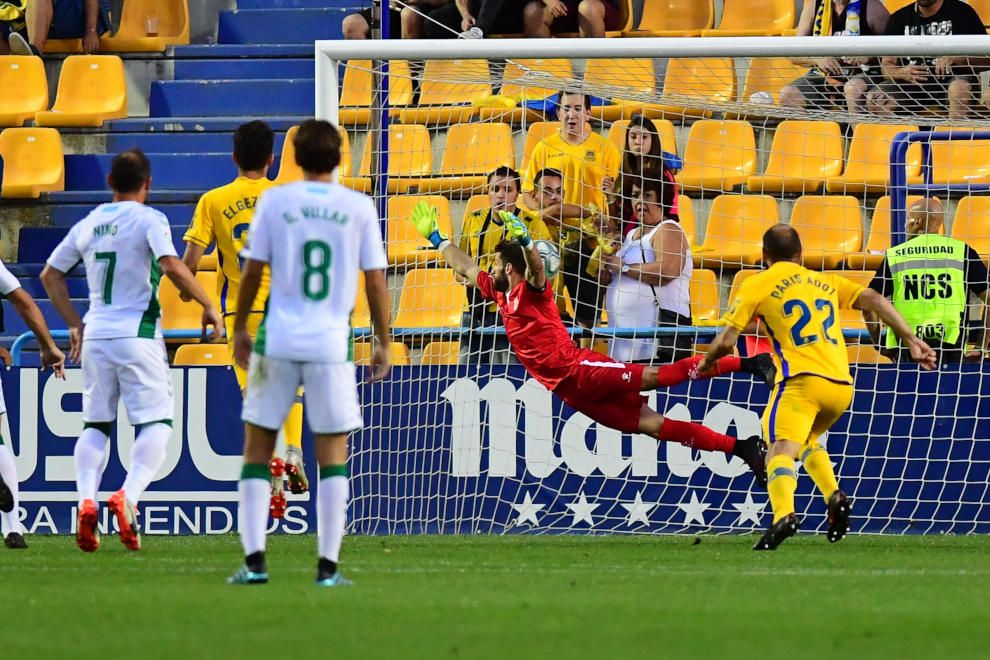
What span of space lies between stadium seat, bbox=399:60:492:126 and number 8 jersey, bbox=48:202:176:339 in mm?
3452

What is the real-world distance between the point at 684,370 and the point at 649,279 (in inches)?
57.5

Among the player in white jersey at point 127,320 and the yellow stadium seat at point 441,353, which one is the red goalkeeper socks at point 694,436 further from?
the player in white jersey at point 127,320

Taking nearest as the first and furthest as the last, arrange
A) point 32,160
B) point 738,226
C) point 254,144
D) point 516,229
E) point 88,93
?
point 254,144, point 516,229, point 738,226, point 32,160, point 88,93

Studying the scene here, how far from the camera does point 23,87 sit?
15867 millimetres

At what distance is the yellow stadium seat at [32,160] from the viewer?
15.0 meters

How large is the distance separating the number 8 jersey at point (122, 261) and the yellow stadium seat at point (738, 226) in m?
5.14

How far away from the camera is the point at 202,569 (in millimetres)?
7613

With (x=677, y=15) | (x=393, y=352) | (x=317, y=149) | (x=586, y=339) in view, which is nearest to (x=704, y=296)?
(x=586, y=339)

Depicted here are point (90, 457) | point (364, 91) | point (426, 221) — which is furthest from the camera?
point (364, 91)

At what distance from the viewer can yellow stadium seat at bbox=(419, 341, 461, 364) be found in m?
11.3

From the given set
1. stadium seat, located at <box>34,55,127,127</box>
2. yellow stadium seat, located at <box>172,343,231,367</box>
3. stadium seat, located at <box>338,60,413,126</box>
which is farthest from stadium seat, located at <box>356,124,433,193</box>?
stadium seat, located at <box>34,55,127,127</box>

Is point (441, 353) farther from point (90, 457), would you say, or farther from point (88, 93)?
point (88, 93)

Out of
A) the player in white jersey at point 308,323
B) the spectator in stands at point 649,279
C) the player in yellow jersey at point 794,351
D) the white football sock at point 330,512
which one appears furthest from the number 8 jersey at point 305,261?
the spectator in stands at point 649,279

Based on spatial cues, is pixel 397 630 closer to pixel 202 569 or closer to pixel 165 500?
pixel 202 569
